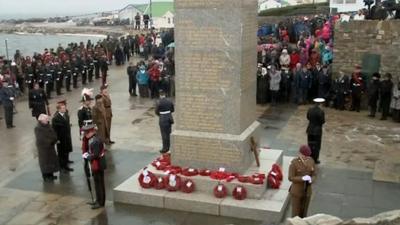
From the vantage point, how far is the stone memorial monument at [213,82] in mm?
9172

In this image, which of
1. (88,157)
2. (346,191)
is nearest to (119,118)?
(88,157)

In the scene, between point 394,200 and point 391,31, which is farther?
point 391,31

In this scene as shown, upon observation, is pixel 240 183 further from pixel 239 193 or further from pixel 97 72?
pixel 97 72

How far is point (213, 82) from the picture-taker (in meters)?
9.39

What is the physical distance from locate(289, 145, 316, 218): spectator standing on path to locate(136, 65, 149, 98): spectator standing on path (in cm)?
1246

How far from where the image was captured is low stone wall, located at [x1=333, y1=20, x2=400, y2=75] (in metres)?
17.2

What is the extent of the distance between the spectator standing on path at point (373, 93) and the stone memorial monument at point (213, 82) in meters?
7.76

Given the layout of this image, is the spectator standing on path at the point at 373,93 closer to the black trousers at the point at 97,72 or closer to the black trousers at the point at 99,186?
the black trousers at the point at 99,186

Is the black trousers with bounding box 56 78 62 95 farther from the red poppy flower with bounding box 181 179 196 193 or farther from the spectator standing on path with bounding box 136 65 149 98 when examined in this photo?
the red poppy flower with bounding box 181 179 196 193

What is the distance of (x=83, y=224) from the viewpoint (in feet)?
28.4

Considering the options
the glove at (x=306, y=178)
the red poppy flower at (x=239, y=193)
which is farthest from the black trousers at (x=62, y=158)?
the glove at (x=306, y=178)

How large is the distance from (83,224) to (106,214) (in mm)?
511

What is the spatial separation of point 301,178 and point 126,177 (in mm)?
4333

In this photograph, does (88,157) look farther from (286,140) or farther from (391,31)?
(391,31)
